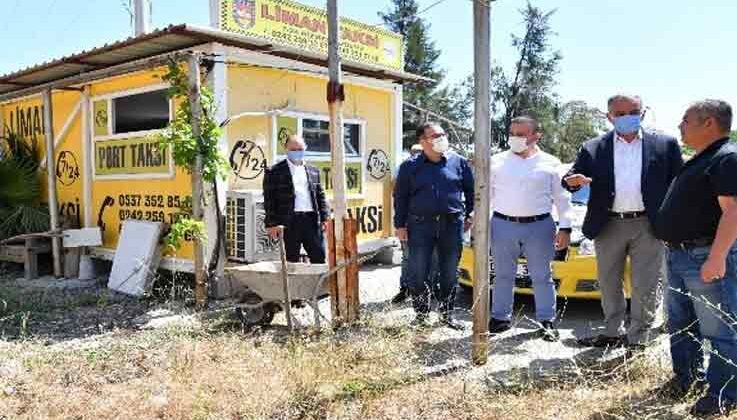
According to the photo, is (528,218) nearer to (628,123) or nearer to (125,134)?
(628,123)

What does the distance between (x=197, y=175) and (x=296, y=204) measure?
1.16 m

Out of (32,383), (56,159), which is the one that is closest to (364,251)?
(56,159)

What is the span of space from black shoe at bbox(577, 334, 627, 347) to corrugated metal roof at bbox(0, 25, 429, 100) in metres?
4.70

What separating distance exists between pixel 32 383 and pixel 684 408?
398 cm

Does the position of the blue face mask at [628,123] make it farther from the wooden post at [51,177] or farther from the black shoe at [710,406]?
the wooden post at [51,177]

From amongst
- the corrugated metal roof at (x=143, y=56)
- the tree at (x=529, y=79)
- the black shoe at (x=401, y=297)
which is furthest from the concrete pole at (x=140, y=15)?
the tree at (x=529, y=79)

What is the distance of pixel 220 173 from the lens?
6918 mm

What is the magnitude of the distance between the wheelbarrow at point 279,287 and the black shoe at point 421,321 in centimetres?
66

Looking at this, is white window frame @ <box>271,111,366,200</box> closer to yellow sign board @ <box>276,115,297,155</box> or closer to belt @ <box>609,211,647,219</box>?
yellow sign board @ <box>276,115,297,155</box>

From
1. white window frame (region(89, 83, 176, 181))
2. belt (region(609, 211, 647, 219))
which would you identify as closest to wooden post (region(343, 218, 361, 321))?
belt (region(609, 211, 647, 219))

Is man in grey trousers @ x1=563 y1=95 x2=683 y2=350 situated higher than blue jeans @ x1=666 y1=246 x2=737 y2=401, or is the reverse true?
man in grey trousers @ x1=563 y1=95 x2=683 y2=350

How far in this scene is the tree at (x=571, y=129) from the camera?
1362 inches

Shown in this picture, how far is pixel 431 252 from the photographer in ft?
18.5

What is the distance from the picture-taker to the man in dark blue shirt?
5.50 meters
